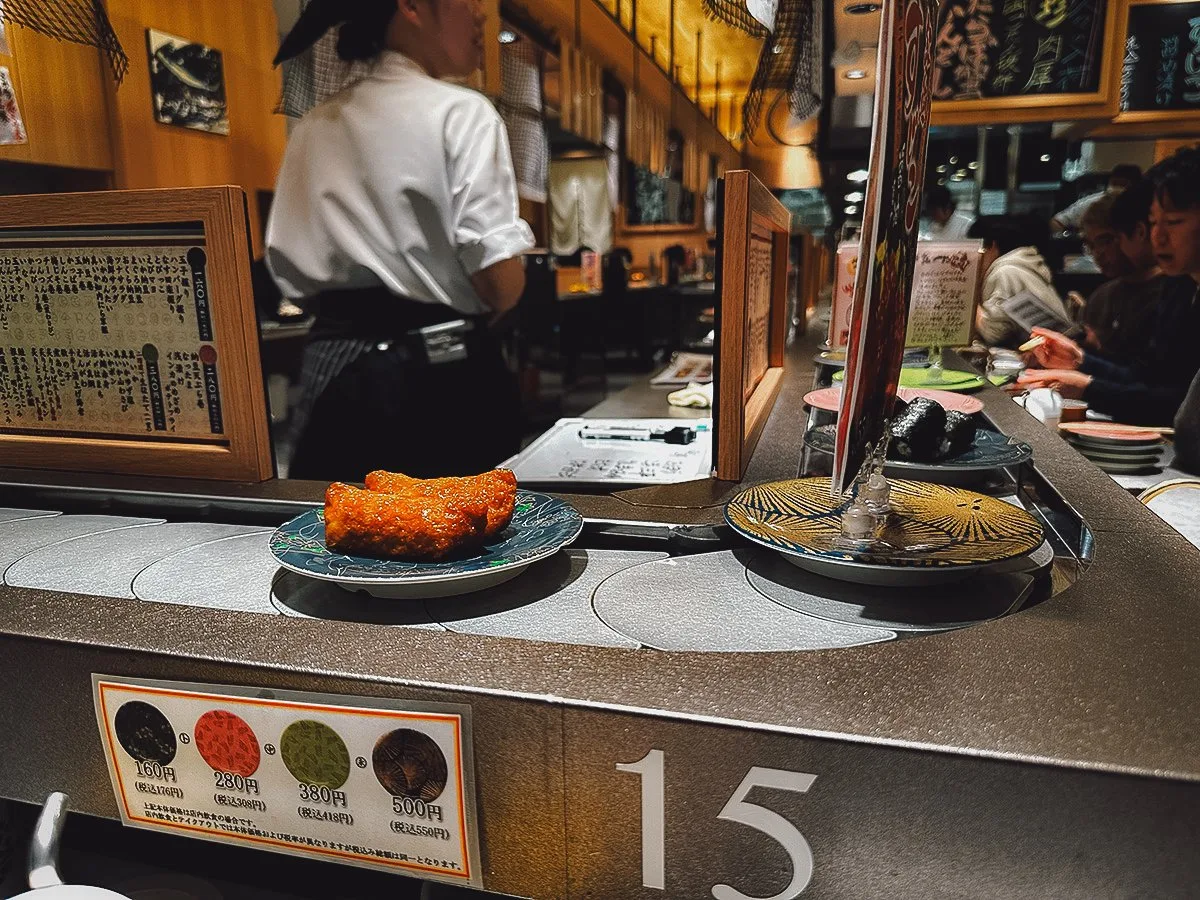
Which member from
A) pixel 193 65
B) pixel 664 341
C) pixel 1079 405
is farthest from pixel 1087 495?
pixel 664 341

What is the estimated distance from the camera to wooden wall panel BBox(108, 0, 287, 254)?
403 centimetres

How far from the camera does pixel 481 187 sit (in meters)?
1.96

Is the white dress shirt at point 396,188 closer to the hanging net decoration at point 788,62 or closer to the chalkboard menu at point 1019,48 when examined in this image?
the hanging net decoration at point 788,62

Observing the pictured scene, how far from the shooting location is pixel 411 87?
1933 millimetres

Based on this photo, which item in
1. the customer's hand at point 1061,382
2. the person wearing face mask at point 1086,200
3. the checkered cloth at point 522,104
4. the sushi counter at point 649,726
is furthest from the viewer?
the checkered cloth at point 522,104

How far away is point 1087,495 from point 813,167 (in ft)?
27.3

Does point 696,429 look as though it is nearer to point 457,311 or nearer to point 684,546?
point 457,311

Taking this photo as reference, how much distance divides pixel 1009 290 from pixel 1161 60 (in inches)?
50.7

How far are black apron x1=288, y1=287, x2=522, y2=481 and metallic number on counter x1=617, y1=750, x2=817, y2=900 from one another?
1.52m

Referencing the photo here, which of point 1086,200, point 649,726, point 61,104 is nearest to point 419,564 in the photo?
point 649,726

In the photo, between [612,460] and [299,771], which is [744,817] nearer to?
[299,771]

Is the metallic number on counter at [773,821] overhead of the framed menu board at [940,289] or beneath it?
beneath

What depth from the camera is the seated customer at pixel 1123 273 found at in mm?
4020

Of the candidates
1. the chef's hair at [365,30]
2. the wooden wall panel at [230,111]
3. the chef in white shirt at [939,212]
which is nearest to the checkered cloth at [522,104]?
the wooden wall panel at [230,111]
